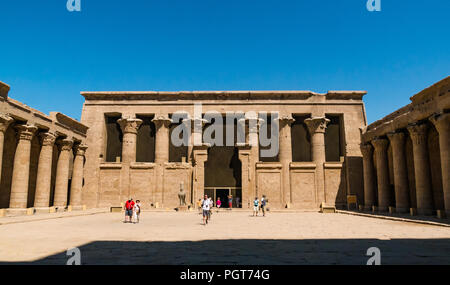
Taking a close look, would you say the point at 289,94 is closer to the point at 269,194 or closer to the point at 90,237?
the point at 269,194

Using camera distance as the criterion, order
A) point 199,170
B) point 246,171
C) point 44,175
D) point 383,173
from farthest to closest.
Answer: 1. point 246,171
2. point 199,170
3. point 383,173
4. point 44,175

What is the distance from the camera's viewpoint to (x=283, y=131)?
34.2m

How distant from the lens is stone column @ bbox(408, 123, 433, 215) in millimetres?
19828

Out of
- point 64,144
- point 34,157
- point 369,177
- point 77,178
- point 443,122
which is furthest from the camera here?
point 77,178

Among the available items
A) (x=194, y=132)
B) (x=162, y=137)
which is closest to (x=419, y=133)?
(x=194, y=132)

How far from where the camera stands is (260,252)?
26.0 feet

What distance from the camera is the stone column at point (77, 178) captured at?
99.0ft

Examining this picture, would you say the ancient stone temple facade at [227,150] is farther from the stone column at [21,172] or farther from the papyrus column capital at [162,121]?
the stone column at [21,172]

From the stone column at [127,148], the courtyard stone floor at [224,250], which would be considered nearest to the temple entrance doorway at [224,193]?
the stone column at [127,148]

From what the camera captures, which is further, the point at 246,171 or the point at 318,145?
the point at 318,145

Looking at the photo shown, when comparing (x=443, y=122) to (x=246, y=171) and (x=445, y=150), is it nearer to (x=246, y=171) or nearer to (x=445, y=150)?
(x=445, y=150)

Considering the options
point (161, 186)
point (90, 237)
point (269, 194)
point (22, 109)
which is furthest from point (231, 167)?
point (90, 237)

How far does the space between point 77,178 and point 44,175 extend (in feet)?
20.1
